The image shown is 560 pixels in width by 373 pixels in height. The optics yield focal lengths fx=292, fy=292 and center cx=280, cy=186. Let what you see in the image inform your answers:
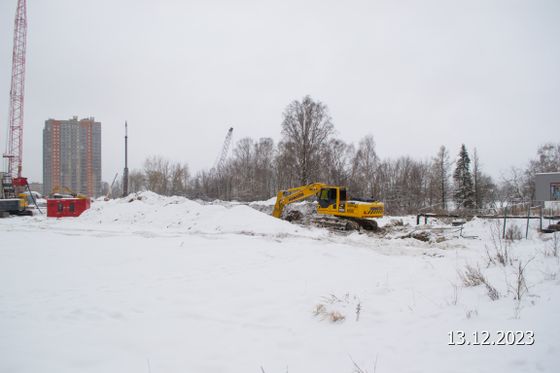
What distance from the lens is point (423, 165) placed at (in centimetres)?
5444

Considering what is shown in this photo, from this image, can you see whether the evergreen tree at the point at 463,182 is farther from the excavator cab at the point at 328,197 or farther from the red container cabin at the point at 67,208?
the red container cabin at the point at 67,208

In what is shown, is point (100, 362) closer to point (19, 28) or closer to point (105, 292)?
point (105, 292)

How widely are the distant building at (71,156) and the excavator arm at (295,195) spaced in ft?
298

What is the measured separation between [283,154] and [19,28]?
47.8 metres

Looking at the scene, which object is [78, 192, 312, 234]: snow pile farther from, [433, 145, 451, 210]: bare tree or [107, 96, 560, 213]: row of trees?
[433, 145, 451, 210]: bare tree

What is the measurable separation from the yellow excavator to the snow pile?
3030mm

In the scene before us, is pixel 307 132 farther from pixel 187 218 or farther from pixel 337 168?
pixel 187 218

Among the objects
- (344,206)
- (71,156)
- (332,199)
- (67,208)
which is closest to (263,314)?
(344,206)

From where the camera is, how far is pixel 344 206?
16.2 metres

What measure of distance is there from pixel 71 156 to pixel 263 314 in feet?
356

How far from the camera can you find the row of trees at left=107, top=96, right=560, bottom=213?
115ft

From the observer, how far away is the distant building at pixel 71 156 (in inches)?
3489

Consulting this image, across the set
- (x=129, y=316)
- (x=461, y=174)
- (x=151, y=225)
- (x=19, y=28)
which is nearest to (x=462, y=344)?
(x=129, y=316)

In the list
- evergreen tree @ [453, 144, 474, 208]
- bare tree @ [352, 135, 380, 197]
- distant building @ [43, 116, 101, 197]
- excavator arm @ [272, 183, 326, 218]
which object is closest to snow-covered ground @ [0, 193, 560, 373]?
excavator arm @ [272, 183, 326, 218]
